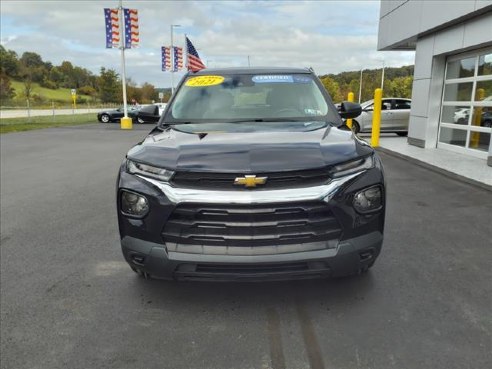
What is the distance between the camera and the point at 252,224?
8.23 ft

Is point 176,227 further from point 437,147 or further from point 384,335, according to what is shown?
point 437,147

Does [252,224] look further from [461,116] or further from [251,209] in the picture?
[461,116]

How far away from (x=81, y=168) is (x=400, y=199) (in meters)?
6.73

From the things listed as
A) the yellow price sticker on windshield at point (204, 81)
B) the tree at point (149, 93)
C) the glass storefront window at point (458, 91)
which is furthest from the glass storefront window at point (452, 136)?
the tree at point (149, 93)

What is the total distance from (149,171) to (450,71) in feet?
35.5

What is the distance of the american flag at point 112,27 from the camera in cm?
2084

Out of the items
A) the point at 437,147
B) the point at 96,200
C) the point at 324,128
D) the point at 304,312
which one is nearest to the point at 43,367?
the point at 304,312

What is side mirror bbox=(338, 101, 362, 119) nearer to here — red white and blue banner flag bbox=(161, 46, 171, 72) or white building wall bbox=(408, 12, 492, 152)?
white building wall bbox=(408, 12, 492, 152)

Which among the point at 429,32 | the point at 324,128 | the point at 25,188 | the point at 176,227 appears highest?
the point at 429,32

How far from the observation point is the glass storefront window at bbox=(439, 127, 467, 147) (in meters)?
10.5

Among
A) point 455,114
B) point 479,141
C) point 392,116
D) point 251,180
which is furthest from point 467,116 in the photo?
point 251,180

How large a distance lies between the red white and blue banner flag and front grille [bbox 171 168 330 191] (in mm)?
34912

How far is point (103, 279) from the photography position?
3.54 meters

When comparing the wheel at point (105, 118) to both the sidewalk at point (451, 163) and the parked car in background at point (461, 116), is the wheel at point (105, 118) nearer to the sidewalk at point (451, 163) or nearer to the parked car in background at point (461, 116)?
the sidewalk at point (451, 163)
